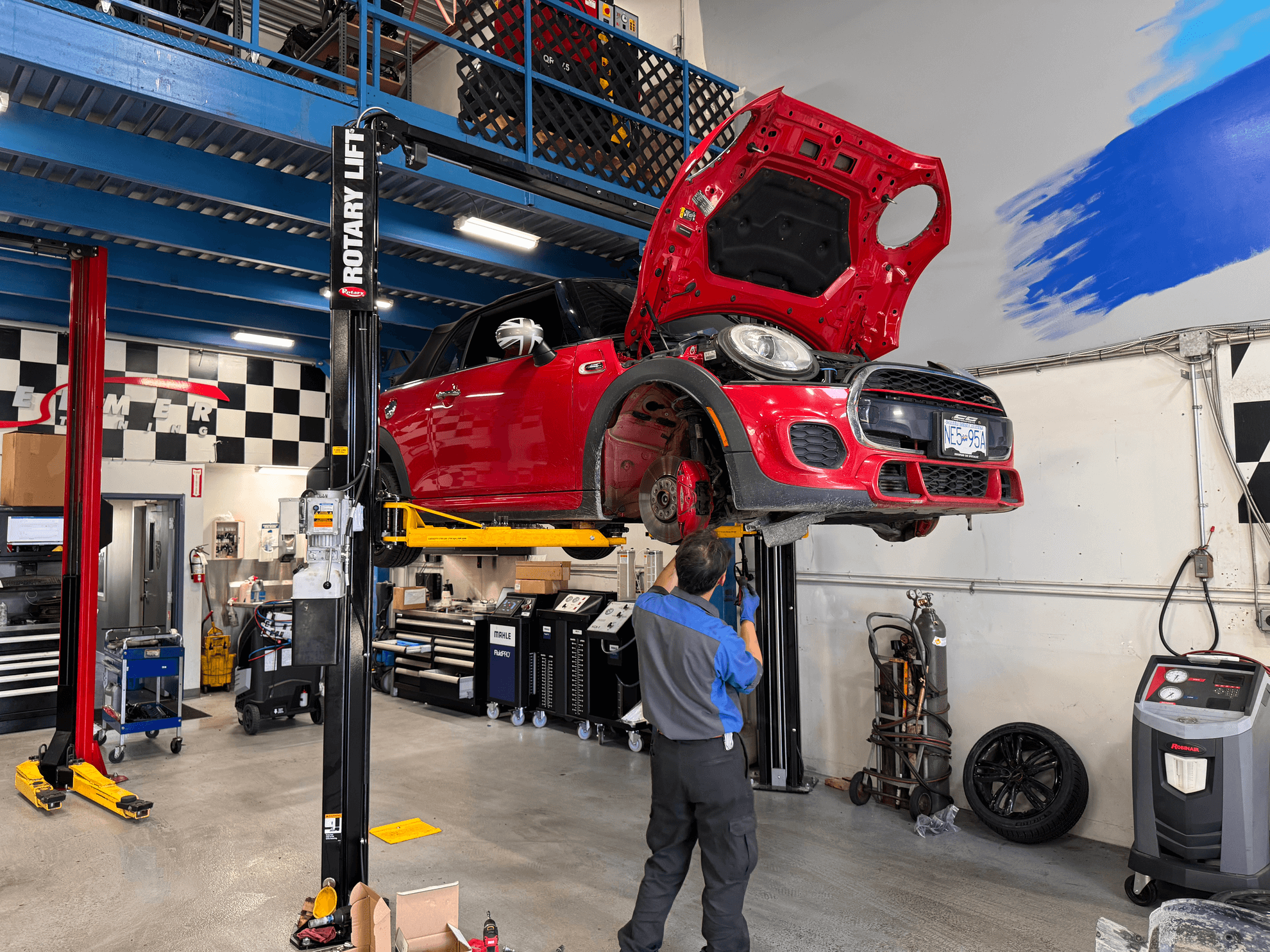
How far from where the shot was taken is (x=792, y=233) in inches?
120

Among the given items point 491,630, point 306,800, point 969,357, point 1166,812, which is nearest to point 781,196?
point 969,357

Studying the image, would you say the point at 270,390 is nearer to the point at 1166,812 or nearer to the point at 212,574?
the point at 212,574

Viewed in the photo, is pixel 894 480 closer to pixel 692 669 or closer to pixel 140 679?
pixel 692 669

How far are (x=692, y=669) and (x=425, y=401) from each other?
2354 millimetres

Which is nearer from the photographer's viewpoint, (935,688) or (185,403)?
(935,688)

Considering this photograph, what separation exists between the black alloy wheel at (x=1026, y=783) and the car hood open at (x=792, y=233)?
6.44ft

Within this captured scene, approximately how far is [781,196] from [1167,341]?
1.97 meters

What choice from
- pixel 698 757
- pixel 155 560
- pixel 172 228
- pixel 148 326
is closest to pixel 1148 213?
pixel 698 757

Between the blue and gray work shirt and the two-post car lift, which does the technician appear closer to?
the blue and gray work shirt

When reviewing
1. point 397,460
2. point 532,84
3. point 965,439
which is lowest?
point 965,439

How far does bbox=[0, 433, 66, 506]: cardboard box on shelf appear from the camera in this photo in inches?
235

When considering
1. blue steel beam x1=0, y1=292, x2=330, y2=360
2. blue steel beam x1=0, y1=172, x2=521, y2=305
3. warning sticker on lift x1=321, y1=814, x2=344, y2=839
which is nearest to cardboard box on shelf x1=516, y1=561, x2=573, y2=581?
blue steel beam x1=0, y1=172, x2=521, y2=305

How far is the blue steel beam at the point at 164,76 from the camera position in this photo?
311cm

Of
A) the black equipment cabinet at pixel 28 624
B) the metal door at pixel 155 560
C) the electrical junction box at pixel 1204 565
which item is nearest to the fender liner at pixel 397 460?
the black equipment cabinet at pixel 28 624
